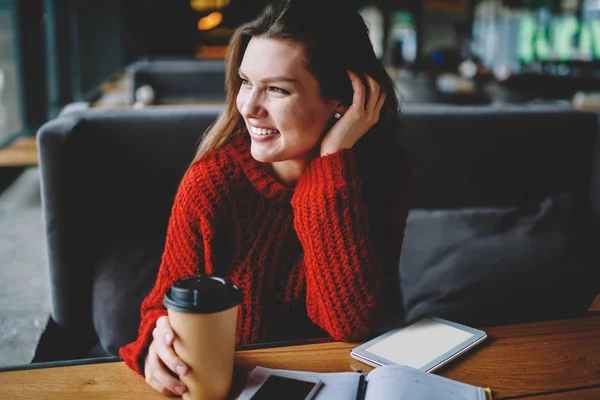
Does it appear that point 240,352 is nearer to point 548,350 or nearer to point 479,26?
point 548,350

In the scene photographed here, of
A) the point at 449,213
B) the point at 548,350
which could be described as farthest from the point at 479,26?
the point at 548,350

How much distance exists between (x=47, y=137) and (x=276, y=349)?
1060mm

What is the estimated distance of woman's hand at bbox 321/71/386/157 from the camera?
1.23 m

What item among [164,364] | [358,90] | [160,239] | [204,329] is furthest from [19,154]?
[204,329]

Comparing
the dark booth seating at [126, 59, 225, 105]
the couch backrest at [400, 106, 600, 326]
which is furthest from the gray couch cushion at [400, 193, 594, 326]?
the dark booth seating at [126, 59, 225, 105]

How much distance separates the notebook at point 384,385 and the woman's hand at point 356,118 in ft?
1.68

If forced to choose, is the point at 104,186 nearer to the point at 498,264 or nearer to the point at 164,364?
the point at 164,364

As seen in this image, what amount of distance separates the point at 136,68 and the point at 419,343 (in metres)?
4.51

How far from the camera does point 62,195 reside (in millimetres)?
1711

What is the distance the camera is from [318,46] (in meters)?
1.18

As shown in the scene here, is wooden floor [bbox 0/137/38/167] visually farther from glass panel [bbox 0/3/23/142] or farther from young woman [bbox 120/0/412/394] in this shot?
young woman [bbox 120/0/412/394]

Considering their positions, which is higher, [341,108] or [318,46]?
[318,46]

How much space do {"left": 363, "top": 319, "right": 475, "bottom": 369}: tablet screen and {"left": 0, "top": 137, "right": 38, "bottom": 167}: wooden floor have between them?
2292mm

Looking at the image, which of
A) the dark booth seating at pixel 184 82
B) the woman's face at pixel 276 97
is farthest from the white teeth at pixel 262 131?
the dark booth seating at pixel 184 82
